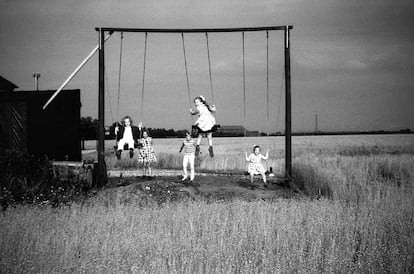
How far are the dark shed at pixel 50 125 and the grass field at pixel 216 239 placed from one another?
4.66 m

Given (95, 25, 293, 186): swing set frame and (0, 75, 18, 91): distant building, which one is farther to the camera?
(0, 75, 18, 91): distant building

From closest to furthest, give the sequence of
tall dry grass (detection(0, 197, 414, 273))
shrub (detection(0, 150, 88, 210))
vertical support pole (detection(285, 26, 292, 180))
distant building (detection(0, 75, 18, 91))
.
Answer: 1. tall dry grass (detection(0, 197, 414, 273))
2. shrub (detection(0, 150, 88, 210))
3. vertical support pole (detection(285, 26, 292, 180))
4. distant building (detection(0, 75, 18, 91))

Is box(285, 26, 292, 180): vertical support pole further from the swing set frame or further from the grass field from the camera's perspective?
the grass field

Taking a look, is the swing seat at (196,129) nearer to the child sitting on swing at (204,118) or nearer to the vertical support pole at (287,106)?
the child sitting on swing at (204,118)

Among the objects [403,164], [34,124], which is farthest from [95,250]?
[403,164]

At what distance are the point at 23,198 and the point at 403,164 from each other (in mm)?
10755

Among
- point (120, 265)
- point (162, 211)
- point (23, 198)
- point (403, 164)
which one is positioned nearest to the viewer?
point (120, 265)

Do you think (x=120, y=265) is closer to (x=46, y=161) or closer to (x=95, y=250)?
(x=95, y=250)

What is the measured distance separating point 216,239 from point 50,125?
8.28m

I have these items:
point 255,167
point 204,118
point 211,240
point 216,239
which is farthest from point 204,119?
point 211,240

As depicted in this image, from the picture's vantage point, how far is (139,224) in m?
7.57

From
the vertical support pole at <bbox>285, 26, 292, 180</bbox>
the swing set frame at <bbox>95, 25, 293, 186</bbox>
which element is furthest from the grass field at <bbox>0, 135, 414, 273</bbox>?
the swing set frame at <bbox>95, 25, 293, 186</bbox>

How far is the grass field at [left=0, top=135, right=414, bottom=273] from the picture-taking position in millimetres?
5914

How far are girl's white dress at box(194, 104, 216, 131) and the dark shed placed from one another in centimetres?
418
